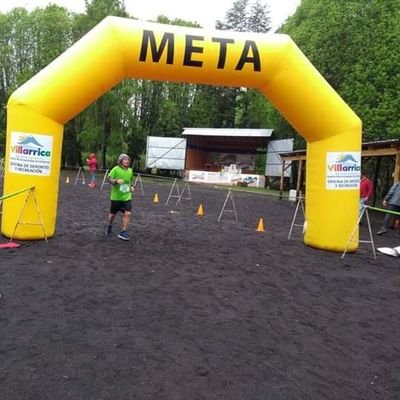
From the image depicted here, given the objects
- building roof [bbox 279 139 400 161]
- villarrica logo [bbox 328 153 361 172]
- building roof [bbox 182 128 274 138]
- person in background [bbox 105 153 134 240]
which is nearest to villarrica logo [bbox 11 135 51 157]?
person in background [bbox 105 153 134 240]

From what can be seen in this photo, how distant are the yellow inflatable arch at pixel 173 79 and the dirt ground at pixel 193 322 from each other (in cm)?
101

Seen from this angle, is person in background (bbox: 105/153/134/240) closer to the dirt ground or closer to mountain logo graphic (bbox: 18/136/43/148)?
the dirt ground

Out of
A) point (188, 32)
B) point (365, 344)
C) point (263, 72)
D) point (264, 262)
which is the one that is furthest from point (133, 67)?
point (365, 344)

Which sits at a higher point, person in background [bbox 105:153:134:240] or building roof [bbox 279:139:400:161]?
building roof [bbox 279:139:400:161]

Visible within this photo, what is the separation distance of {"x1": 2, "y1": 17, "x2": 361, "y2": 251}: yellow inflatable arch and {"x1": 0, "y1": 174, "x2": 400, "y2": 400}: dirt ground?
101cm

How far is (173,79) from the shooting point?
320 inches

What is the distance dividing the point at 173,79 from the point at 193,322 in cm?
515

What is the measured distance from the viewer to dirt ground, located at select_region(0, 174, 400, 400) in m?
3.19

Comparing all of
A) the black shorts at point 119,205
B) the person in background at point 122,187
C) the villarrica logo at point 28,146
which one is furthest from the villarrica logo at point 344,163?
the villarrica logo at point 28,146

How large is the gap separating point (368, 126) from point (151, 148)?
18.7 metres

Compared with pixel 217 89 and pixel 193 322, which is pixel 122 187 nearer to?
pixel 193 322

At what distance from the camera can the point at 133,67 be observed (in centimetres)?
777

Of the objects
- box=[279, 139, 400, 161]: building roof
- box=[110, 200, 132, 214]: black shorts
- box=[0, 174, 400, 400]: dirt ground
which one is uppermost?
box=[279, 139, 400, 161]: building roof

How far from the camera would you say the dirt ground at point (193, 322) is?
319 cm
